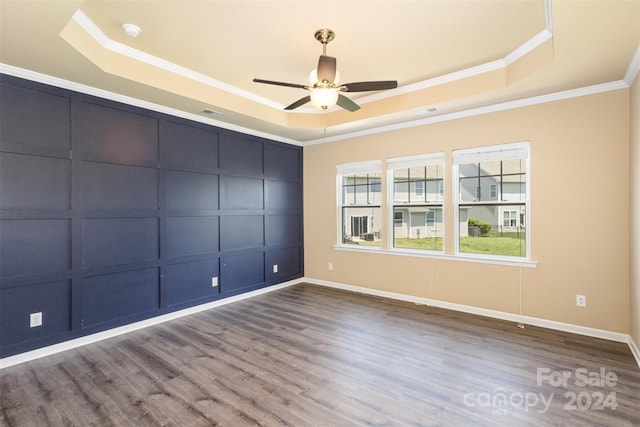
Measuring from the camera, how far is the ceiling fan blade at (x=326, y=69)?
8.06 ft

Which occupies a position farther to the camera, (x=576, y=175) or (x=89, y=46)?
(x=576, y=175)

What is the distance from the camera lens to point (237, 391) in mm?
2344

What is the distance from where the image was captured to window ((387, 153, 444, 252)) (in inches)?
173

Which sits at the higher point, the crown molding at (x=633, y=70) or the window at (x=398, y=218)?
the crown molding at (x=633, y=70)

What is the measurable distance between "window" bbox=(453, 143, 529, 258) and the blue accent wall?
3160 mm

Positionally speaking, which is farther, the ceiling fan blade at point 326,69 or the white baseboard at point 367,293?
the white baseboard at point 367,293

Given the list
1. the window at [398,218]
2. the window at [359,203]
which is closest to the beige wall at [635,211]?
the window at [398,218]

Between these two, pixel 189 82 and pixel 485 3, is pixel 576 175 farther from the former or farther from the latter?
pixel 189 82

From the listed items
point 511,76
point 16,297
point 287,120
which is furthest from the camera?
point 287,120

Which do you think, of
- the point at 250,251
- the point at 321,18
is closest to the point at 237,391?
the point at 250,251

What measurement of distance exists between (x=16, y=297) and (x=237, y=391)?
90.4 inches

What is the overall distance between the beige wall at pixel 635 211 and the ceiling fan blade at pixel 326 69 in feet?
9.10

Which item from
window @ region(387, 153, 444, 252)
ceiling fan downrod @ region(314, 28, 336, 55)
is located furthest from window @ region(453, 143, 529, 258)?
ceiling fan downrod @ region(314, 28, 336, 55)

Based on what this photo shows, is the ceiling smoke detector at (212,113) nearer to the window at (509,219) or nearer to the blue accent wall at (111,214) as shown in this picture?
the blue accent wall at (111,214)
